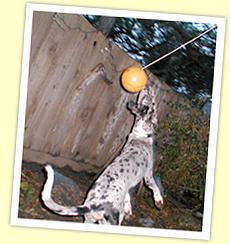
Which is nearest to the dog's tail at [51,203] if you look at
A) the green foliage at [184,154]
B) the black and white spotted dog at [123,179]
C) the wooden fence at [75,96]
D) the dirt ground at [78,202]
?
the black and white spotted dog at [123,179]

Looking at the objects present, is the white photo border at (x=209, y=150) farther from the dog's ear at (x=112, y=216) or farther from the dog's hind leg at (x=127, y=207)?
the dog's hind leg at (x=127, y=207)

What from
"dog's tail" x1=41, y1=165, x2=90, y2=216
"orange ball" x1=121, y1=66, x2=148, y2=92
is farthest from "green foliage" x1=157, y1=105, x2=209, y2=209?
"dog's tail" x1=41, y1=165, x2=90, y2=216

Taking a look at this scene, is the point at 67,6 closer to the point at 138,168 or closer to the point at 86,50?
the point at 86,50

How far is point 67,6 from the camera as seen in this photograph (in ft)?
11.2

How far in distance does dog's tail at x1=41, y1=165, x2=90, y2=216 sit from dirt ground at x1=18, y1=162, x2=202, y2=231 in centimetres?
27

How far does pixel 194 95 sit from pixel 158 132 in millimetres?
855

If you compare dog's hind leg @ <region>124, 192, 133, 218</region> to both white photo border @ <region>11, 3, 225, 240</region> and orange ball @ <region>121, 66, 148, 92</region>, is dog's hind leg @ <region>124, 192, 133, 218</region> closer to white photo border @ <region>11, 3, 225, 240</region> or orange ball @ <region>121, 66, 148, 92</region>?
Result: white photo border @ <region>11, 3, 225, 240</region>

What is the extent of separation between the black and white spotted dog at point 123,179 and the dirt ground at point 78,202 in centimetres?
15

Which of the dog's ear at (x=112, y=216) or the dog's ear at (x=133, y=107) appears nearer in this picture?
the dog's ear at (x=112, y=216)

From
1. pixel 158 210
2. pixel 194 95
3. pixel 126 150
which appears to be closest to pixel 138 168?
pixel 126 150

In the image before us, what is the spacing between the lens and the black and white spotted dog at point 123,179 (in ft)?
10.8

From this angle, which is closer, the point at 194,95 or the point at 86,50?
the point at 86,50

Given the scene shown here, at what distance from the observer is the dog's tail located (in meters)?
3.13

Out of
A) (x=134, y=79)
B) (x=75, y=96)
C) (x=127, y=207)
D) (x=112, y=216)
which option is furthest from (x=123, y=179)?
(x=75, y=96)
